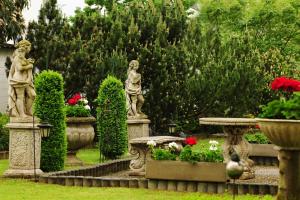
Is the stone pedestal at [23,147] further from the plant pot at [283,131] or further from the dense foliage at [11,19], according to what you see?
the dense foliage at [11,19]

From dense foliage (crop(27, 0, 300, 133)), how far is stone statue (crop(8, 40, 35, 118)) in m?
10.6

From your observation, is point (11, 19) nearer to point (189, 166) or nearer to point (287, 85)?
point (189, 166)

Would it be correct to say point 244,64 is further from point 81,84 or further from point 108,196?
point 108,196

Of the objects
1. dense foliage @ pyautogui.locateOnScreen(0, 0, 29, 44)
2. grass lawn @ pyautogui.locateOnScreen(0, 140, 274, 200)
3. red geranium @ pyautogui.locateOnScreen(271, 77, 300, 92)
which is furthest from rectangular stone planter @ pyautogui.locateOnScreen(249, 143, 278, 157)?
dense foliage @ pyautogui.locateOnScreen(0, 0, 29, 44)

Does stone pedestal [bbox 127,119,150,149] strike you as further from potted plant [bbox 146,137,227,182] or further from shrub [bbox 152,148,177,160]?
potted plant [bbox 146,137,227,182]

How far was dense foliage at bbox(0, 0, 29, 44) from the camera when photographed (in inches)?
1170

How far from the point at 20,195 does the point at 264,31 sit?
31.0 m

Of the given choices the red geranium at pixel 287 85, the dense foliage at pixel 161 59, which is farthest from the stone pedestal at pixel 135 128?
the red geranium at pixel 287 85

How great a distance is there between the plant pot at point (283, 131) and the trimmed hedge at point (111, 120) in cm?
1196


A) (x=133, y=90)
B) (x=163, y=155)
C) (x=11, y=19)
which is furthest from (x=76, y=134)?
(x=11, y=19)

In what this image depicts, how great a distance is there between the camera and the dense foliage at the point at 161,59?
2836 cm

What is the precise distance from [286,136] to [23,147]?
797 cm

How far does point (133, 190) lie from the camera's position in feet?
49.2

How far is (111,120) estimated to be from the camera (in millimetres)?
22750
